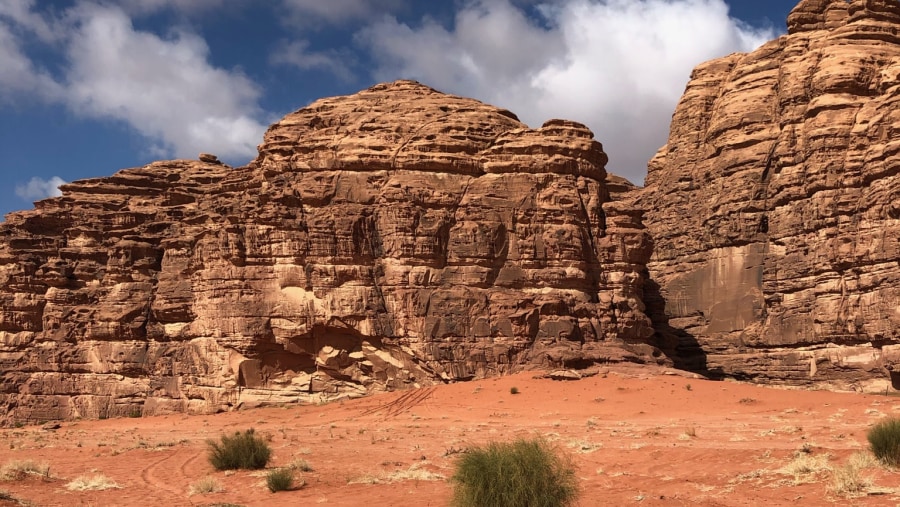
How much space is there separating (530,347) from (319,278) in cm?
941

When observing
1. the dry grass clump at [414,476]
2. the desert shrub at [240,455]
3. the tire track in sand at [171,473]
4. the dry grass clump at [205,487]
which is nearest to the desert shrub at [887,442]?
the dry grass clump at [414,476]

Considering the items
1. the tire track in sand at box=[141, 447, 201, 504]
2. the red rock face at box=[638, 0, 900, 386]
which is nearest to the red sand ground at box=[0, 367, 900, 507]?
the tire track in sand at box=[141, 447, 201, 504]

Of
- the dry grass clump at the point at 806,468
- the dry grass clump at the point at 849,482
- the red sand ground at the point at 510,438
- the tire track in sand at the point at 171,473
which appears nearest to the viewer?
the dry grass clump at the point at 849,482

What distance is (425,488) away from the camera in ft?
52.1

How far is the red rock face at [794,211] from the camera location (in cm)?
3628

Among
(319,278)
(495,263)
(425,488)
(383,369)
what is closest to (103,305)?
(319,278)

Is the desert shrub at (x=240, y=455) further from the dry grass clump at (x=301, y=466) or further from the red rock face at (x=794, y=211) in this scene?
the red rock face at (x=794, y=211)

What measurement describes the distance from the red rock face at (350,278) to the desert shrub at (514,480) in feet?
67.0

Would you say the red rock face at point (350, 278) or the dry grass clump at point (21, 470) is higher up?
the red rock face at point (350, 278)

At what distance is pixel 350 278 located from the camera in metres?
33.9

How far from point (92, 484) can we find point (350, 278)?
17.7m

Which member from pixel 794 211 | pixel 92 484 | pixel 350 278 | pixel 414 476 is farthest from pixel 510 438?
pixel 794 211

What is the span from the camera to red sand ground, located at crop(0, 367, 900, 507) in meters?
15.1

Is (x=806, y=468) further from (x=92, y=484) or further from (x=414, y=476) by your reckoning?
(x=92, y=484)
